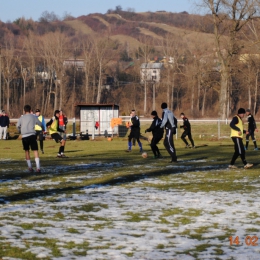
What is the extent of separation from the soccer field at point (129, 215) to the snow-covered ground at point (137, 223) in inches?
0.5

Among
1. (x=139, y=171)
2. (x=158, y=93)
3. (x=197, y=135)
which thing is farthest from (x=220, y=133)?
(x=158, y=93)

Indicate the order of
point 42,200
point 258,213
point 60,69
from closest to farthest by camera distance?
point 258,213 < point 42,200 < point 60,69

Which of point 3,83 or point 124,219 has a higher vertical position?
point 3,83

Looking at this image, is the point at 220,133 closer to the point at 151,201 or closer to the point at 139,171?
the point at 139,171

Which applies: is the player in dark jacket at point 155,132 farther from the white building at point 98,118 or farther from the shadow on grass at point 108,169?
the white building at point 98,118

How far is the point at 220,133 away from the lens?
4725 cm

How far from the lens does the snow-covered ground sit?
27.1ft

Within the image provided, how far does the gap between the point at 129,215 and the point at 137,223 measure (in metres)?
0.72

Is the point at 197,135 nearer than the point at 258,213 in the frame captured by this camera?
No

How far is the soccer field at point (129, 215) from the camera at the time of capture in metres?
8.30

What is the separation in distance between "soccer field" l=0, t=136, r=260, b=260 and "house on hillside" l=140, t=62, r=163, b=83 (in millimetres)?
94956

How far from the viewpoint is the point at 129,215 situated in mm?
10773

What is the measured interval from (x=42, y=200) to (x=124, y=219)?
2434 millimetres
